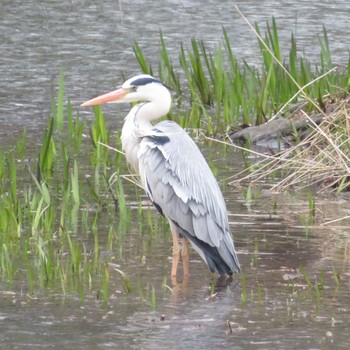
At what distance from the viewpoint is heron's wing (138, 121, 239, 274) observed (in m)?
7.06

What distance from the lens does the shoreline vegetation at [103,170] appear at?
274 inches

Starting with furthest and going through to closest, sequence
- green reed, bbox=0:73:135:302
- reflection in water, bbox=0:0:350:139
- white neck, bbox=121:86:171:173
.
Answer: reflection in water, bbox=0:0:350:139 < white neck, bbox=121:86:171:173 < green reed, bbox=0:73:135:302

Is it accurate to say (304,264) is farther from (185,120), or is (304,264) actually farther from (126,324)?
(185,120)

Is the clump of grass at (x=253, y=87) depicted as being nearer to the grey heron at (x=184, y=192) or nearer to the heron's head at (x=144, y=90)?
the heron's head at (x=144, y=90)

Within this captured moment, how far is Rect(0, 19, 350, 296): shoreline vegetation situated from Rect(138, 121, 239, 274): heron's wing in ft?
1.26

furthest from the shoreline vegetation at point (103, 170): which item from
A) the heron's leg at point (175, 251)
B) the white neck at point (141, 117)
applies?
the white neck at point (141, 117)

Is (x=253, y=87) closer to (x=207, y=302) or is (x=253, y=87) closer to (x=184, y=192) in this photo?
(x=184, y=192)

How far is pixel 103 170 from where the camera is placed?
9.59m

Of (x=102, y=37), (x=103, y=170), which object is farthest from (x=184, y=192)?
(x=102, y=37)

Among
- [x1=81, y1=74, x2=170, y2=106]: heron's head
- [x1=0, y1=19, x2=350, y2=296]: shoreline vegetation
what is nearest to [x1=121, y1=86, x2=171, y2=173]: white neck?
[x1=81, y1=74, x2=170, y2=106]: heron's head

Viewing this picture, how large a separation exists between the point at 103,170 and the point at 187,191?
7.89 ft

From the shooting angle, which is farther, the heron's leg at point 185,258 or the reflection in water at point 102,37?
the reflection in water at point 102,37

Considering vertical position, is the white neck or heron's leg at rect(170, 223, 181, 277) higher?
the white neck

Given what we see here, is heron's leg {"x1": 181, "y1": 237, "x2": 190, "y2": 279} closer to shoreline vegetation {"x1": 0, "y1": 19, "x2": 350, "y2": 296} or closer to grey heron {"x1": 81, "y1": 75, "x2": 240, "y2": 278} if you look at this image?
grey heron {"x1": 81, "y1": 75, "x2": 240, "y2": 278}
